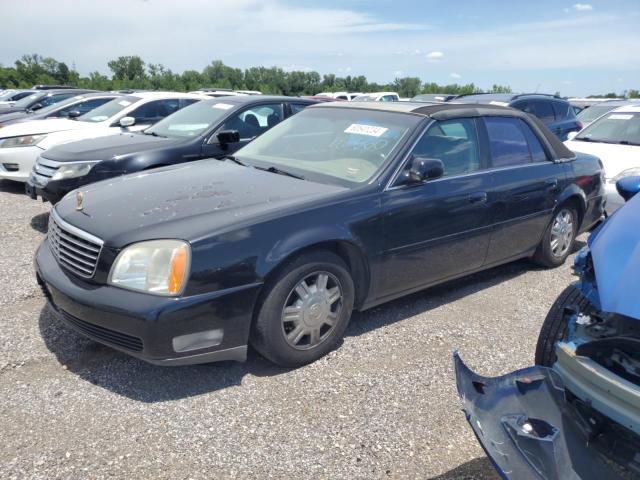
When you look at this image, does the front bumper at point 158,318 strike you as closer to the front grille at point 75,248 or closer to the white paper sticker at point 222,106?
the front grille at point 75,248

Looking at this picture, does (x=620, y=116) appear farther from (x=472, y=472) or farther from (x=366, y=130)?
(x=472, y=472)

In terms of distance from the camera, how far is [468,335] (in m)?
3.87

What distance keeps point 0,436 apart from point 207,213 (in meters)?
1.52

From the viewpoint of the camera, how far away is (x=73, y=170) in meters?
5.77

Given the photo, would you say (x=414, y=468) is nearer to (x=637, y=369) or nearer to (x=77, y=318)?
(x=637, y=369)

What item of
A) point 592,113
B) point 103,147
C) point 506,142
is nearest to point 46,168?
point 103,147

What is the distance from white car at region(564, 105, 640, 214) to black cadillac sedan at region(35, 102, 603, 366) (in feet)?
6.03

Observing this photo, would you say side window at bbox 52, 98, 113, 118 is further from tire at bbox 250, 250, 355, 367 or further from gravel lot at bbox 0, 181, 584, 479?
tire at bbox 250, 250, 355, 367

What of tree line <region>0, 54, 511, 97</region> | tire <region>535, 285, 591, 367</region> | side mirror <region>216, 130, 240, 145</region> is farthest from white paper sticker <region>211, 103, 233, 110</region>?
tree line <region>0, 54, 511, 97</region>

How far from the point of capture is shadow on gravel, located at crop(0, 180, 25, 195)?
830 cm

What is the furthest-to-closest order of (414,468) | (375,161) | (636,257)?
1. (375,161)
2. (414,468)
3. (636,257)

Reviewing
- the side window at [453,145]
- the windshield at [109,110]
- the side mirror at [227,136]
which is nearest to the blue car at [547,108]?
the side mirror at [227,136]

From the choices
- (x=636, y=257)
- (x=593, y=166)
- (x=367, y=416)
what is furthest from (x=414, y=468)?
(x=593, y=166)

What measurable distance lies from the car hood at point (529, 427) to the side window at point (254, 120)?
5.00 m
